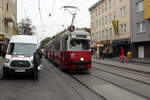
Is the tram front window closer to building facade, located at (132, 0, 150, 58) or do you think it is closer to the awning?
building facade, located at (132, 0, 150, 58)

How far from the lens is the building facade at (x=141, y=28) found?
3584 cm

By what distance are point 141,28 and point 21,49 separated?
1047 inches

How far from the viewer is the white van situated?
45.9 feet

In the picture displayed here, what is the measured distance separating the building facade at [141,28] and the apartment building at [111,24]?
2074 mm

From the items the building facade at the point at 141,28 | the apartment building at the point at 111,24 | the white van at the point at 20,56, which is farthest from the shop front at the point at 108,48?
the white van at the point at 20,56

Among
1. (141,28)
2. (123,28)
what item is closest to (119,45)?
(123,28)

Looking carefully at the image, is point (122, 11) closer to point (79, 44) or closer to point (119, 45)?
point (119, 45)

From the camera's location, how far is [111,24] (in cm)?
5200

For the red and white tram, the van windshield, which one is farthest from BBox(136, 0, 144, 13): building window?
the van windshield

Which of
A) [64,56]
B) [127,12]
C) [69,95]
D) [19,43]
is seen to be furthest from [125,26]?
[69,95]

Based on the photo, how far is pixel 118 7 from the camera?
4791cm

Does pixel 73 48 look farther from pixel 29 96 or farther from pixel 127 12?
pixel 127 12

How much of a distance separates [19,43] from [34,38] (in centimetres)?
126

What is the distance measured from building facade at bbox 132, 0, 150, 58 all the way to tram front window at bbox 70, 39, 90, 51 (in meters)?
19.8
